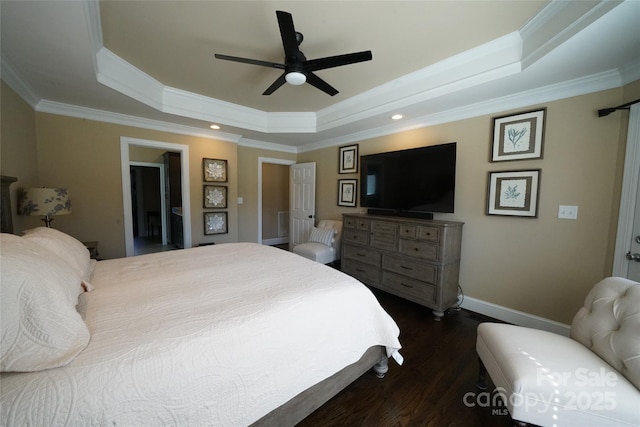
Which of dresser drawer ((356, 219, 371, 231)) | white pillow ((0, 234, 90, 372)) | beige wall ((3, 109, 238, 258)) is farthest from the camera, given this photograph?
dresser drawer ((356, 219, 371, 231))

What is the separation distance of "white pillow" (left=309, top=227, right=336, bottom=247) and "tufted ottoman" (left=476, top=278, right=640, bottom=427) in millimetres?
2705

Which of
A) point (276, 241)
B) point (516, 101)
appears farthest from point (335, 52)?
point (276, 241)

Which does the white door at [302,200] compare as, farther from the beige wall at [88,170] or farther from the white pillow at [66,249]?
the white pillow at [66,249]

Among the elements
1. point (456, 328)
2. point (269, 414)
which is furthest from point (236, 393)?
point (456, 328)

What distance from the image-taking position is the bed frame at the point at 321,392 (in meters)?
1.16

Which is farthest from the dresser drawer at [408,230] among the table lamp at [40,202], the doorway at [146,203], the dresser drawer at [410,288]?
the doorway at [146,203]

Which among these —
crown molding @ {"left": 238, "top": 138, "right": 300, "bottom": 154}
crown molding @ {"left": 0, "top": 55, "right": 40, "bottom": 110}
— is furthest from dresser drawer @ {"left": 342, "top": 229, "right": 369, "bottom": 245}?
crown molding @ {"left": 0, "top": 55, "right": 40, "bottom": 110}

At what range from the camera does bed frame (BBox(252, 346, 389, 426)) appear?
45.6 inches

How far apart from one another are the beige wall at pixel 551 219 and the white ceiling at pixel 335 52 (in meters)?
0.27

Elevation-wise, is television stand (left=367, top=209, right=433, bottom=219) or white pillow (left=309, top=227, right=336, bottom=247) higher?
television stand (left=367, top=209, right=433, bottom=219)

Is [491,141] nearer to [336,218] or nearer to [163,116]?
[336,218]

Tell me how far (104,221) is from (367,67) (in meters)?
3.85

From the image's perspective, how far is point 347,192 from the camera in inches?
163

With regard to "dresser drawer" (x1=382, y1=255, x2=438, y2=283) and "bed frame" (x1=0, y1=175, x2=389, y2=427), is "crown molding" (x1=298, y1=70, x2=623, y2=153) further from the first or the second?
"bed frame" (x1=0, y1=175, x2=389, y2=427)
